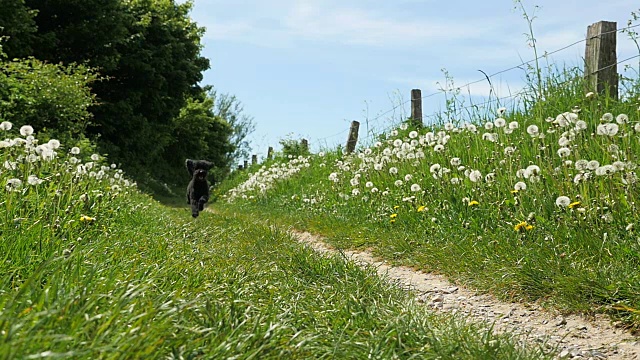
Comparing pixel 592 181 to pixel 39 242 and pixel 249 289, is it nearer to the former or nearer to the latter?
pixel 249 289

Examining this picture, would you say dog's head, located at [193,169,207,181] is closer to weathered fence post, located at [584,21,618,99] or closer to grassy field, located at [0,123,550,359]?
grassy field, located at [0,123,550,359]

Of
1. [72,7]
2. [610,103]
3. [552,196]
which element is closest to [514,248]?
[552,196]

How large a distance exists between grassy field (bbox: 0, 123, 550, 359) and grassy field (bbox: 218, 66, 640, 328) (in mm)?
1035

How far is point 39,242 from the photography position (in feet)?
13.0

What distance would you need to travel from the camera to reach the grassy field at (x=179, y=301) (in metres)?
2.16

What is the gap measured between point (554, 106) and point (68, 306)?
23.9 ft

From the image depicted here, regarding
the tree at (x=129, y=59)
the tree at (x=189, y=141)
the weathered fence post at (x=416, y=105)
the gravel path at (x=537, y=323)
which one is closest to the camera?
the gravel path at (x=537, y=323)

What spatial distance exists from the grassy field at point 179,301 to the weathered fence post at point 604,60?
475 cm

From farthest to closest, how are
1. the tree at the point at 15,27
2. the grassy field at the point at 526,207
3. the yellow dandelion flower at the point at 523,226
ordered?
the tree at the point at 15,27 < the yellow dandelion flower at the point at 523,226 < the grassy field at the point at 526,207

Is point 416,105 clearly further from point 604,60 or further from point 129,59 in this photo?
point 129,59

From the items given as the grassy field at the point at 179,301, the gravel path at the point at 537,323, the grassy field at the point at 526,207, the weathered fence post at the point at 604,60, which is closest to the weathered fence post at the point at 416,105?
the grassy field at the point at 526,207

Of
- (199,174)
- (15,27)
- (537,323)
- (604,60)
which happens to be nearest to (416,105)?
(199,174)

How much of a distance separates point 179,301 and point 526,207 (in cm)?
406

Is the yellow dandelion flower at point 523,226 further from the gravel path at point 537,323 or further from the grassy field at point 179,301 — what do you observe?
the grassy field at point 179,301
